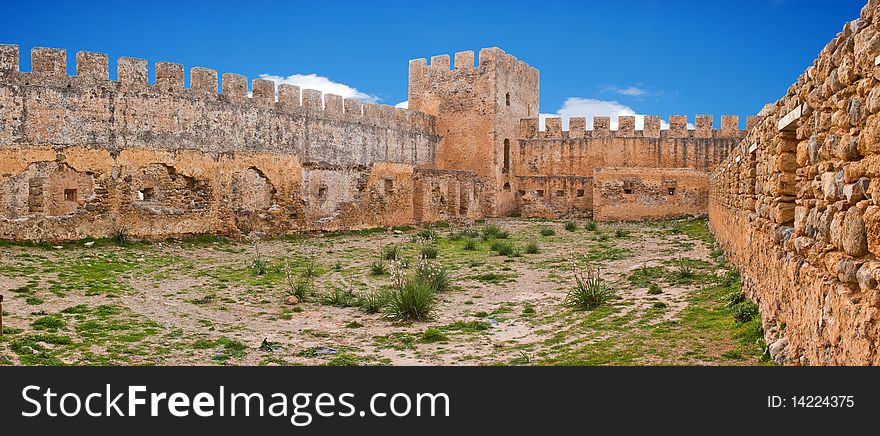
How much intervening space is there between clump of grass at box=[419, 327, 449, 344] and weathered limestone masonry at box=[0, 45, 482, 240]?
1022 cm

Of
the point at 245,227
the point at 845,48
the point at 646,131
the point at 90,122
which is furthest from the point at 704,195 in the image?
the point at 845,48

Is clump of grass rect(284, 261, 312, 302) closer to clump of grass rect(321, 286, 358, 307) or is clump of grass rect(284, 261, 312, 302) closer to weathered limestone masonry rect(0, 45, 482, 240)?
clump of grass rect(321, 286, 358, 307)

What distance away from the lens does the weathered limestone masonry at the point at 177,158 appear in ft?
48.1

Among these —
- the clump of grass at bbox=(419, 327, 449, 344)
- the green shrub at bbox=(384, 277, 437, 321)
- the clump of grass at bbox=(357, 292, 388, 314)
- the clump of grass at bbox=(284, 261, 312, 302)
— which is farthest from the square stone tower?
the clump of grass at bbox=(419, 327, 449, 344)

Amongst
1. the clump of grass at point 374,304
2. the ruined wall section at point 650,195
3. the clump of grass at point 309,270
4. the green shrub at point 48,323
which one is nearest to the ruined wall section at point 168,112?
the clump of grass at point 309,270

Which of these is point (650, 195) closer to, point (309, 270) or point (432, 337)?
point (309, 270)

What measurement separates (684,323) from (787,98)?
2322mm

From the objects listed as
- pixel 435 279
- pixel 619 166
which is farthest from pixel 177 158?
pixel 619 166

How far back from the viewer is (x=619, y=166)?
30.2 meters

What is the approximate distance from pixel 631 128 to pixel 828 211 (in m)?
27.0

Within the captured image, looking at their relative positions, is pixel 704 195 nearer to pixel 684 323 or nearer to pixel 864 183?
pixel 684 323

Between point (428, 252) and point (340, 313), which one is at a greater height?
point (428, 252)

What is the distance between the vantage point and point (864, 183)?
3.37m

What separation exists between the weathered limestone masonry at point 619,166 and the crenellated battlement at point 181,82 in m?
8.72
